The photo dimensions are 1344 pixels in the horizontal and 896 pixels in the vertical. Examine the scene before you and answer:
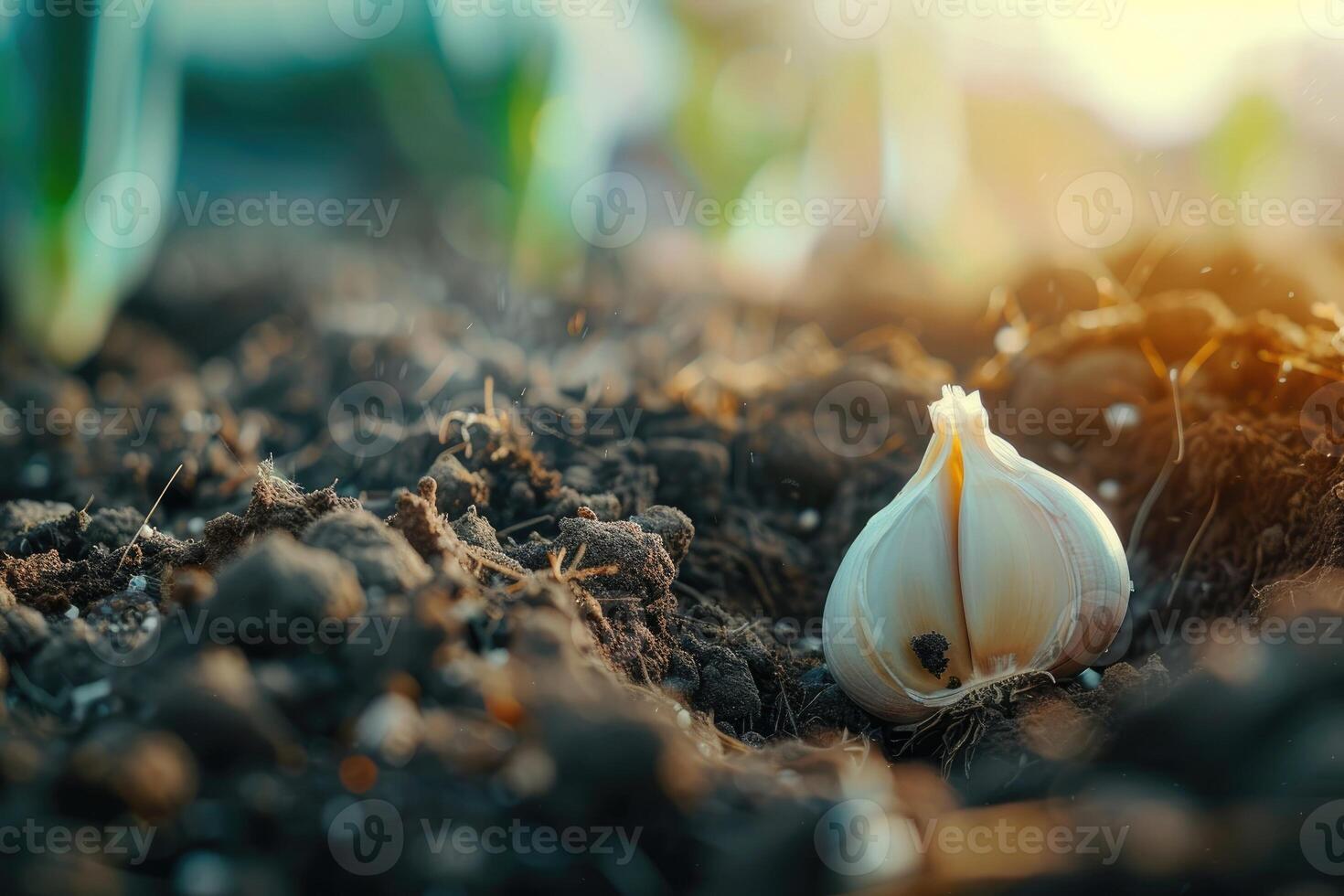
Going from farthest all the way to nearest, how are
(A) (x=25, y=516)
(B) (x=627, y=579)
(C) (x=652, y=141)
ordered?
(C) (x=652, y=141), (A) (x=25, y=516), (B) (x=627, y=579)

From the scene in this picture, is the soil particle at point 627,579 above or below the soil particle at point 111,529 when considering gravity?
above

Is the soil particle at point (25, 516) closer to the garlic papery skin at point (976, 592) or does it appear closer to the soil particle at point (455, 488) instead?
the soil particle at point (455, 488)

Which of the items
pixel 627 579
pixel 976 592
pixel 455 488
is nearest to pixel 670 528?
pixel 627 579

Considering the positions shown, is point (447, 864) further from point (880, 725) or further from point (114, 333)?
point (114, 333)

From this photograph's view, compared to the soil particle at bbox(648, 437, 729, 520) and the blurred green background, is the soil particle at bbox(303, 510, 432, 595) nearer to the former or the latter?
the soil particle at bbox(648, 437, 729, 520)

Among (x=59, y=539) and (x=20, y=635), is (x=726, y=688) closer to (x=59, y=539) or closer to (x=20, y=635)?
(x=20, y=635)

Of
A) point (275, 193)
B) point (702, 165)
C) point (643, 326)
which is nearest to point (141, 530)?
point (643, 326)

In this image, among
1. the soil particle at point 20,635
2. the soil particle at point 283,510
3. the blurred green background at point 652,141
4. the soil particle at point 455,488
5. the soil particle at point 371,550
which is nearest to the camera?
the soil particle at point 371,550

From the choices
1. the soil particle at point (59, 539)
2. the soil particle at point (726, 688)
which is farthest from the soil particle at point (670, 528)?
the soil particle at point (59, 539)
